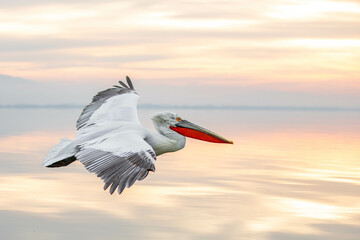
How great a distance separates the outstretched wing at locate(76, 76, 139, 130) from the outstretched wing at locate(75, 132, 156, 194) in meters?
1.49

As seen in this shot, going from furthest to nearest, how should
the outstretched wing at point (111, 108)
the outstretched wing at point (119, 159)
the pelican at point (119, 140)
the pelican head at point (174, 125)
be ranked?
1. the outstretched wing at point (111, 108)
2. the pelican head at point (174, 125)
3. the pelican at point (119, 140)
4. the outstretched wing at point (119, 159)

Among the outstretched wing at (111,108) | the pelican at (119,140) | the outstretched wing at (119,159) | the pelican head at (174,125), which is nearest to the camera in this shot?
the outstretched wing at (119,159)

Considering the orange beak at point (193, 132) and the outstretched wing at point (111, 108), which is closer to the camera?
the orange beak at point (193, 132)

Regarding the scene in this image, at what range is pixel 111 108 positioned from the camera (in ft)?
33.6

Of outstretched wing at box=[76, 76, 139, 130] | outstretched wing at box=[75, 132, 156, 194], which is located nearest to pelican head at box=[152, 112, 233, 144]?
outstretched wing at box=[76, 76, 139, 130]

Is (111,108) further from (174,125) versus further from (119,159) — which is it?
(119,159)

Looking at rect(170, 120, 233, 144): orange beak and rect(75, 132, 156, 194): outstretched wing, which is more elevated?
rect(170, 120, 233, 144): orange beak

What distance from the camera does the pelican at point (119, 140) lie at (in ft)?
24.6

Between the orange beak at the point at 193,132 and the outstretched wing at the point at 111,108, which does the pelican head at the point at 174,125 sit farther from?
the outstretched wing at the point at 111,108

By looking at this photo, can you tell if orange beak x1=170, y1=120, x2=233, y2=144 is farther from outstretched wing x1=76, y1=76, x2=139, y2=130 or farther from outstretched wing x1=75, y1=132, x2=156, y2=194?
outstretched wing x1=75, y1=132, x2=156, y2=194

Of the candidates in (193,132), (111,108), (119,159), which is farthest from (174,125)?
(119,159)

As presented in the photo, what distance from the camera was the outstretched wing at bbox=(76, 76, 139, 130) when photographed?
9945mm

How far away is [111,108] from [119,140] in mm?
2030

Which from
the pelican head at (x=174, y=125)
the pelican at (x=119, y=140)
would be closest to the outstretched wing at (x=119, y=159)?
the pelican at (x=119, y=140)
